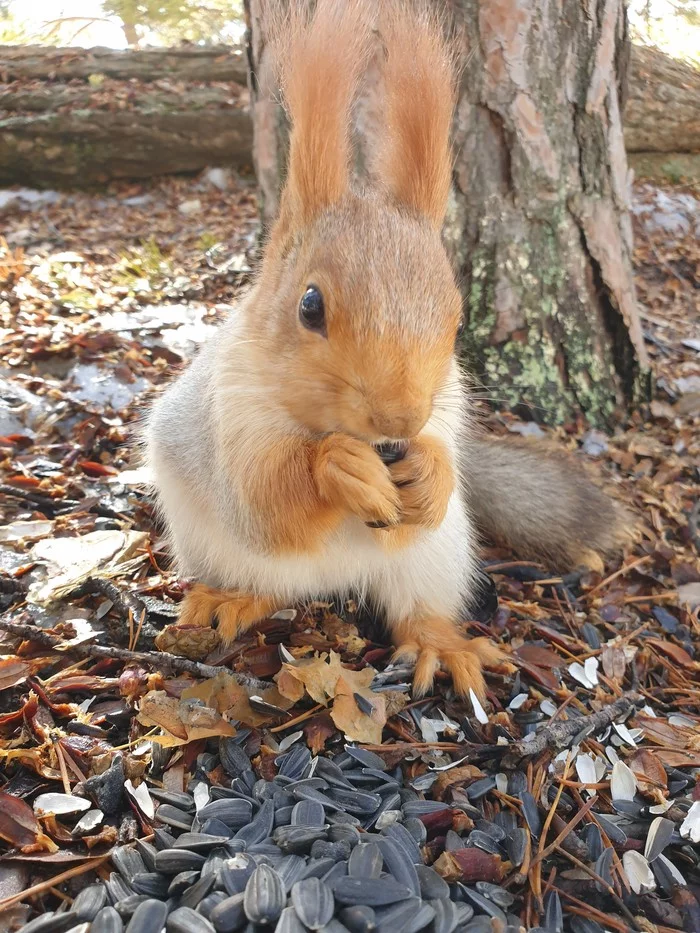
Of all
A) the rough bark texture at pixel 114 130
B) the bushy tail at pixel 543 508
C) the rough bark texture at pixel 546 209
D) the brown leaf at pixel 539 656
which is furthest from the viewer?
the rough bark texture at pixel 114 130

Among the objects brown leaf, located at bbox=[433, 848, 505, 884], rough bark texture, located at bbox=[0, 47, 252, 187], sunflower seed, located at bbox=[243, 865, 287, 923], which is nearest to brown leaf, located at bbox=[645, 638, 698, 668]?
brown leaf, located at bbox=[433, 848, 505, 884]

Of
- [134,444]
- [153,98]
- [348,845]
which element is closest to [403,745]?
[348,845]

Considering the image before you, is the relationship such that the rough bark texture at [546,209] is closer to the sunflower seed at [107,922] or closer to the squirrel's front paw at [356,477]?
the squirrel's front paw at [356,477]

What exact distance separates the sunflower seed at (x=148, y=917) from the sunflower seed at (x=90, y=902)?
6cm

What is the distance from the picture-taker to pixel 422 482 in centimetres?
156

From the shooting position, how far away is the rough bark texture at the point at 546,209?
2.39 meters

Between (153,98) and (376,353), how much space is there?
499 cm

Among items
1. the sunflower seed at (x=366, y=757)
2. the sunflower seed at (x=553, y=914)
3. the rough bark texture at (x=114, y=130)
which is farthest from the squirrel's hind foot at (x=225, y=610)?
the rough bark texture at (x=114, y=130)

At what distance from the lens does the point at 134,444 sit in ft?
8.63

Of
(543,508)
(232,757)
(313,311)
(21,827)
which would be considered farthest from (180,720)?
(543,508)

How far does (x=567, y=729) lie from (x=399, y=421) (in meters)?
0.80

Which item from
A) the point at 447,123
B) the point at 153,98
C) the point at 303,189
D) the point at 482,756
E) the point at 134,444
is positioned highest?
the point at 447,123

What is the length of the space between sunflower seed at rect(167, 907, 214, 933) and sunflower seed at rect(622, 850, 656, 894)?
732 mm

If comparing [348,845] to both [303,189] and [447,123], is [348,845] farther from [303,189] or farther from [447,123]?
[447,123]
